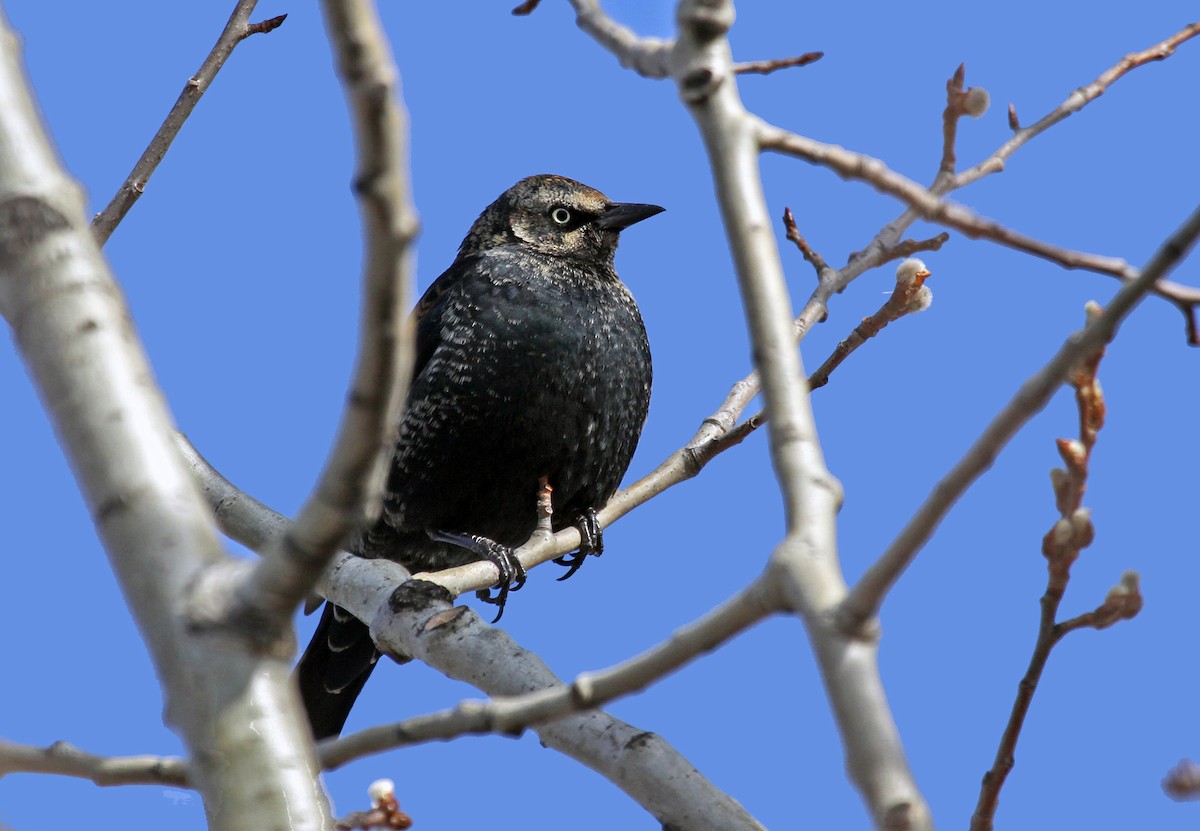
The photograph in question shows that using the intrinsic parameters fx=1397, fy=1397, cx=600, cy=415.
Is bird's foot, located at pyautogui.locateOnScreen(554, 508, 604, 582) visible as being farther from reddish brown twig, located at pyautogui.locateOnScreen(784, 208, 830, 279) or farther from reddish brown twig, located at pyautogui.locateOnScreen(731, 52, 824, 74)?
reddish brown twig, located at pyautogui.locateOnScreen(731, 52, 824, 74)

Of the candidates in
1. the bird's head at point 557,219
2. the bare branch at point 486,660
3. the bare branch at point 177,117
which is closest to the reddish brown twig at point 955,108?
the bare branch at point 486,660

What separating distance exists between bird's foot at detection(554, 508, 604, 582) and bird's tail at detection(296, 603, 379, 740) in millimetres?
746

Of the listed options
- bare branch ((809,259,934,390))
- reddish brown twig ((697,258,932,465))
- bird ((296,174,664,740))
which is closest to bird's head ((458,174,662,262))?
bird ((296,174,664,740))

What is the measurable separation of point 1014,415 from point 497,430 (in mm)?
3508

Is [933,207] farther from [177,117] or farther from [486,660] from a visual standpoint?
[177,117]

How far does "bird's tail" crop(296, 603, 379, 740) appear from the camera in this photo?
4.85m

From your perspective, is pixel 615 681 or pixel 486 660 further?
pixel 486 660

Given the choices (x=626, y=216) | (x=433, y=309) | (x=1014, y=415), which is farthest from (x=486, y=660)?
(x=626, y=216)

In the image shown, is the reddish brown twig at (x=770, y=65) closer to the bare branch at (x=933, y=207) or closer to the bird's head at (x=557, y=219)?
the bare branch at (x=933, y=207)

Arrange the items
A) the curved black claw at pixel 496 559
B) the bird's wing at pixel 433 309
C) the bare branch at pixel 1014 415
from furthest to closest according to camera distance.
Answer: the bird's wing at pixel 433 309
the curved black claw at pixel 496 559
the bare branch at pixel 1014 415

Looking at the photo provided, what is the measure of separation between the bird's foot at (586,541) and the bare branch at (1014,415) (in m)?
3.25

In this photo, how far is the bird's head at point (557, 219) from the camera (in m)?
5.48

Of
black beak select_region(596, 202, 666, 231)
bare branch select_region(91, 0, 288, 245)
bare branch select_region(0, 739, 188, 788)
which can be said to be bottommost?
bare branch select_region(0, 739, 188, 788)

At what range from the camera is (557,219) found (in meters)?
5.60
